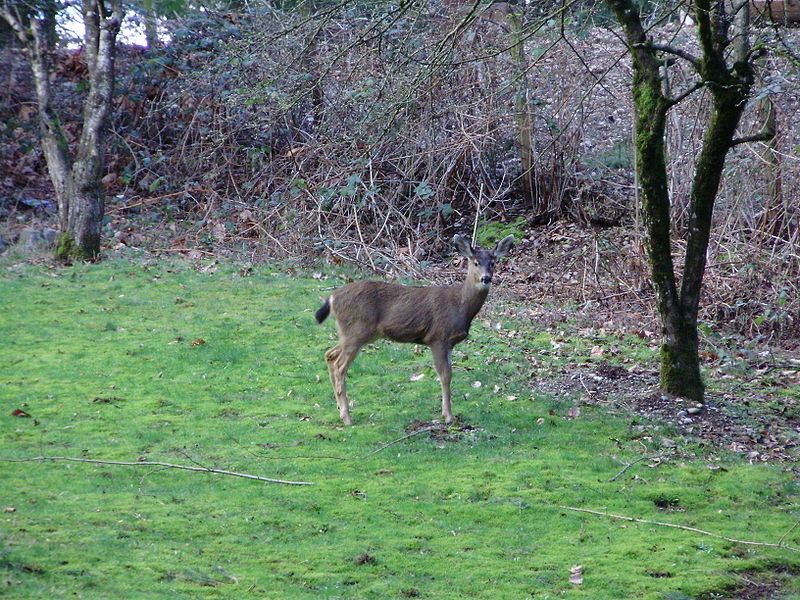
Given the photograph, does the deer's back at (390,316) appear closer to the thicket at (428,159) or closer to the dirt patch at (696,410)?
the dirt patch at (696,410)

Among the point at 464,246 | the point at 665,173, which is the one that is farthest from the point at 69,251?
the point at 665,173

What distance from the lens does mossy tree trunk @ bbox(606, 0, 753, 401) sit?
26.3 ft

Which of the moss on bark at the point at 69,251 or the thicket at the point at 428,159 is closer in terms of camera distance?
the thicket at the point at 428,159

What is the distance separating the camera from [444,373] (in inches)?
345

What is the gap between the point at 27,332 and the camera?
10781 mm

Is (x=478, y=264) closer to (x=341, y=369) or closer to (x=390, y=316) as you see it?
(x=390, y=316)

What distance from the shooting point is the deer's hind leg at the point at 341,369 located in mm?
8758

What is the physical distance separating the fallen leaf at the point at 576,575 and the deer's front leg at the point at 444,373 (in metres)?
2.79

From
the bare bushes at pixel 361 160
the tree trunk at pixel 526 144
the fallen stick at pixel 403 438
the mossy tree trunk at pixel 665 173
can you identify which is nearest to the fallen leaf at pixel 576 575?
the fallen stick at pixel 403 438

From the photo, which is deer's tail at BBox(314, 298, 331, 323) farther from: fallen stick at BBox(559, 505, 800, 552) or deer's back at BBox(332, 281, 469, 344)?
fallen stick at BBox(559, 505, 800, 552)

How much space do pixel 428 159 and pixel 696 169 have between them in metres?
7.46

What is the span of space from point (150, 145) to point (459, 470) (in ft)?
41.7

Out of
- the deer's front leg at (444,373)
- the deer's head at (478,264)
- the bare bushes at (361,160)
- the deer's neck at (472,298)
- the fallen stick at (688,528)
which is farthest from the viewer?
the bare bushes at (361,160)

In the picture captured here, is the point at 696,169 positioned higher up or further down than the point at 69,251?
higher up
